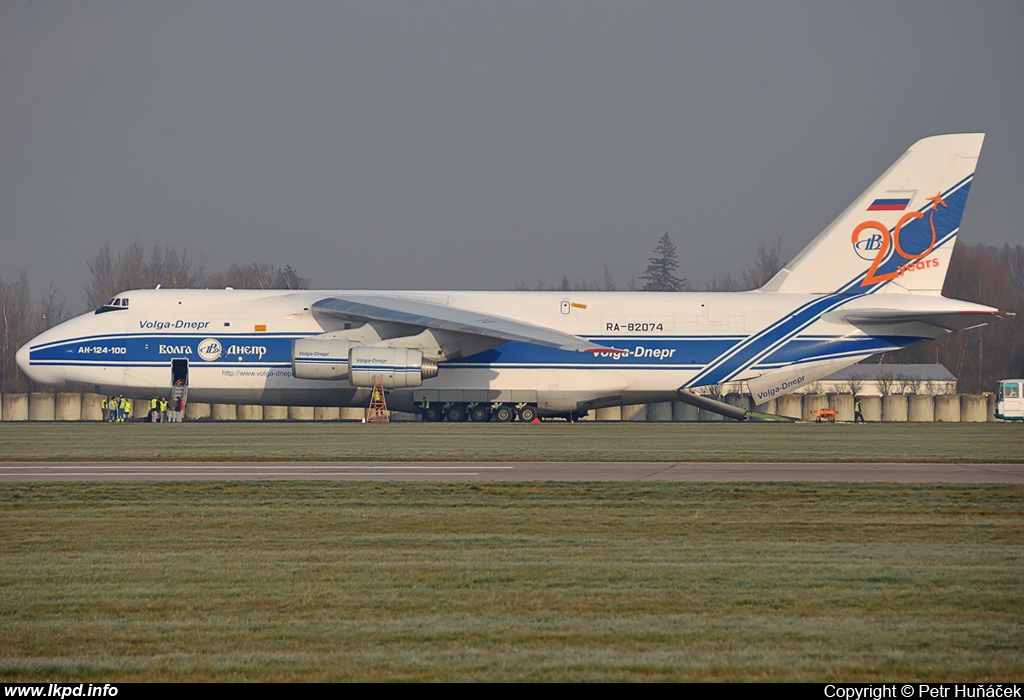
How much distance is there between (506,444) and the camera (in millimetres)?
22797

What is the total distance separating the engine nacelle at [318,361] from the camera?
3222cm

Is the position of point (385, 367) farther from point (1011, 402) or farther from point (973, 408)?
point (973, 408)

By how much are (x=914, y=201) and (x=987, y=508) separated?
2400cm

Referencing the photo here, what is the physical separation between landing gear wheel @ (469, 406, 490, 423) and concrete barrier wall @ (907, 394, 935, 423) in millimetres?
23179

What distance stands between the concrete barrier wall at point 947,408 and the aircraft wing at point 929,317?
16452 mm

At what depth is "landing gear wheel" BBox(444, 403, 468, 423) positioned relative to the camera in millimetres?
34594

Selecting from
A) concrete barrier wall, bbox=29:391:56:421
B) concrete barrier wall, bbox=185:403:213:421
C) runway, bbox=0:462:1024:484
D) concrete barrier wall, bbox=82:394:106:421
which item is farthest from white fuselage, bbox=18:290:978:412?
runway, bbox=0:462:1024:484

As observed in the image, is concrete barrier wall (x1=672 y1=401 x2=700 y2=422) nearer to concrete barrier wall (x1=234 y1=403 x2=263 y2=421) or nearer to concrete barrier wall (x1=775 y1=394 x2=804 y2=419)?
concrete barrier wall (x1=775 y1=394 x2=804 y2=419)

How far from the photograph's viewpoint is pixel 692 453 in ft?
66.7

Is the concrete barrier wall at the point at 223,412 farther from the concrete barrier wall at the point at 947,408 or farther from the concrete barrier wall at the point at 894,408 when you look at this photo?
the concrete barrier wall at the point at 947,408

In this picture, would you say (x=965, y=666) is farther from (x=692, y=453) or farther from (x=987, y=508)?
(x=692, y=453)

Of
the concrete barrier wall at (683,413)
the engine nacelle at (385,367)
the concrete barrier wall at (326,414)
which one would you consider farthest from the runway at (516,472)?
the concrete barrier wall at (326,414)

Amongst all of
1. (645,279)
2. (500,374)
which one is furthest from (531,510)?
(645,279)

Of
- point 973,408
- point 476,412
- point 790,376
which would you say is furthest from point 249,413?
point 973,408
